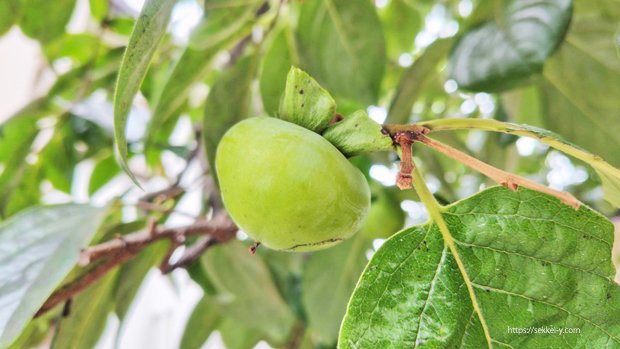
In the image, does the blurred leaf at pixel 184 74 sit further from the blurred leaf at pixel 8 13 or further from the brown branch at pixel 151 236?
the blurred leaf at pixel 8 13

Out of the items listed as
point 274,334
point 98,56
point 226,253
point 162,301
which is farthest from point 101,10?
point 162,301

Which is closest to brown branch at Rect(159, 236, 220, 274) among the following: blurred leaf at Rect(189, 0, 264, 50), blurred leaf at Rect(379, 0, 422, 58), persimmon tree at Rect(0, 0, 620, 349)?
persimmon tree at Rect(0, 0, 620, 349)

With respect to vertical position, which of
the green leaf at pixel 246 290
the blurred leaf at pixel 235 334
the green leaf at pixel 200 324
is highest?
the green leaf at pixel 246 290

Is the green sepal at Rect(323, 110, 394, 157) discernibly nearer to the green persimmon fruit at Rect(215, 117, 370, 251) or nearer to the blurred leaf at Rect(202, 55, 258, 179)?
the green persimmon fruit at Rect(215, 117, 370, 251)

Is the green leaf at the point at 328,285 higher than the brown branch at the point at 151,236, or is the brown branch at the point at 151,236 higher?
the brown branch at the point at 151,236

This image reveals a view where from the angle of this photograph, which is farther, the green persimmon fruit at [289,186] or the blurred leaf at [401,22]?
the blurred leaf at [401,22]

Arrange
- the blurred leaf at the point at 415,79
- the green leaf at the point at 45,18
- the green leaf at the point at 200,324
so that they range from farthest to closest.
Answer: the green leaf at the point at 200,324 < the green leaf at the point at 45,18 < the blurred leaf at the point at 415,79

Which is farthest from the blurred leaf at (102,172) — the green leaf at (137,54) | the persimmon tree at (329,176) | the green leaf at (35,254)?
the green leaf at (137,54)
